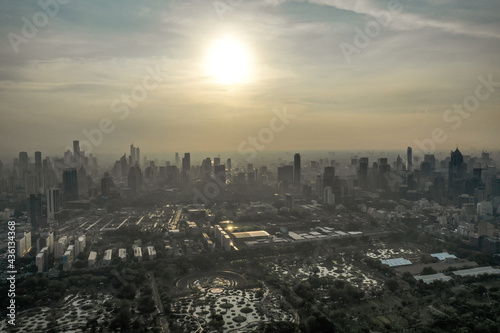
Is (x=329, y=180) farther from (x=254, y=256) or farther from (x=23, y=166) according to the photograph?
(x=23, y=166)

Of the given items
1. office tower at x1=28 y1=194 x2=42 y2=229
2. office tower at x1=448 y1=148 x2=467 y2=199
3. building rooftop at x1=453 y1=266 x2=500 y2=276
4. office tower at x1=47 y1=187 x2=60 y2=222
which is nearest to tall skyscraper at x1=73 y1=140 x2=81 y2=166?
office tower at x1=47 y1=187 x2=60 y2=222

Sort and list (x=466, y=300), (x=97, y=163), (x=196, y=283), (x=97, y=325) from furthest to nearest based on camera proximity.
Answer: (x=97, y=163)
(x=196, y=283)
(x=466, y=300)
(x=97, y=325)

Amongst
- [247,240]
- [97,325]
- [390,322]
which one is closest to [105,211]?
[247,240]

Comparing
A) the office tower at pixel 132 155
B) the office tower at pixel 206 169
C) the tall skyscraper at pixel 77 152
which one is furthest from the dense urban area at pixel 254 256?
the office tower at pixel 132 155

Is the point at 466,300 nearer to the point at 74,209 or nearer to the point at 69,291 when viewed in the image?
the point at 69,291

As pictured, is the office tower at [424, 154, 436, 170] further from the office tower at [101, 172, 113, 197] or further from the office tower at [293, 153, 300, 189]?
the office tower at [101, 172, 113, 197]

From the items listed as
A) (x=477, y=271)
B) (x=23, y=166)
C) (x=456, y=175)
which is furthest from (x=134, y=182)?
(x=456, y=175)
